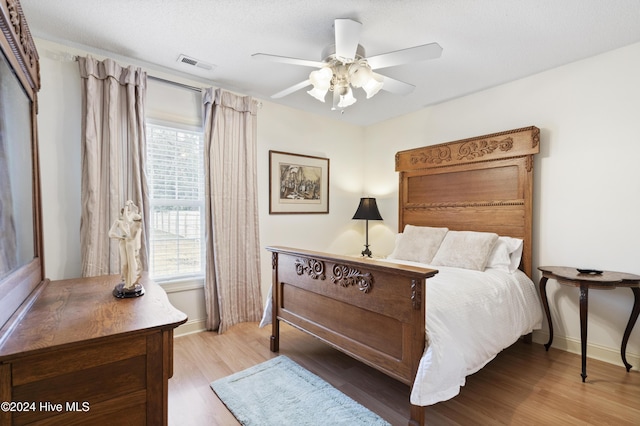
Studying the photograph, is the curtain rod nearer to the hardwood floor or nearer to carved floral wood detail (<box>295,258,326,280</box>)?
Answer: carved floral wood detail (<box>295,258,326,280</box>)

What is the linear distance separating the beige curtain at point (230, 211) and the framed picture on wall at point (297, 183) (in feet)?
1.11

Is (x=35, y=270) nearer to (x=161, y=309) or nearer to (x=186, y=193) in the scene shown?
(x=161, y=309)

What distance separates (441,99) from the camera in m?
3.55

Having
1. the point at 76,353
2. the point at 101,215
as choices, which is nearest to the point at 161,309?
the point at 76,353

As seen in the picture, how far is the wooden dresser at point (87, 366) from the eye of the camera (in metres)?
0.94

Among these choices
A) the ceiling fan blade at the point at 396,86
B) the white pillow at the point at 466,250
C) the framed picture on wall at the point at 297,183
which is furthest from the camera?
the framed picture on wall at the point at 297,183

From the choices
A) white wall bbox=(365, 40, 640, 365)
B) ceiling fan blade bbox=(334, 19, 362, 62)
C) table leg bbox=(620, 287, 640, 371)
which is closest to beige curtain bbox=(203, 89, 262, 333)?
ceiling fan blade bbox=(334, 19, 362, 62)

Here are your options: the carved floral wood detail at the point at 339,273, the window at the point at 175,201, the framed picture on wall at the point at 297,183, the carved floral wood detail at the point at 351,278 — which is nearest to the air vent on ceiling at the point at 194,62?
the window at the point at 175,201

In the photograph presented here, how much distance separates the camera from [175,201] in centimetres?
305

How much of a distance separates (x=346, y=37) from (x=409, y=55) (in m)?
0.41

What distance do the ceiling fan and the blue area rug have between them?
2074 mm

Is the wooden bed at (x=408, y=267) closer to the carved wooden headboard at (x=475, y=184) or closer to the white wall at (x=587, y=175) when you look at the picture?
the carved wooden headboard at (x=475, y=184)

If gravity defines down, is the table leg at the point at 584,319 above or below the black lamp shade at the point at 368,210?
below

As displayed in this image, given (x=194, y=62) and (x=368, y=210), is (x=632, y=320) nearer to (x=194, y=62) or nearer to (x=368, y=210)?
(x=368, y=210)
